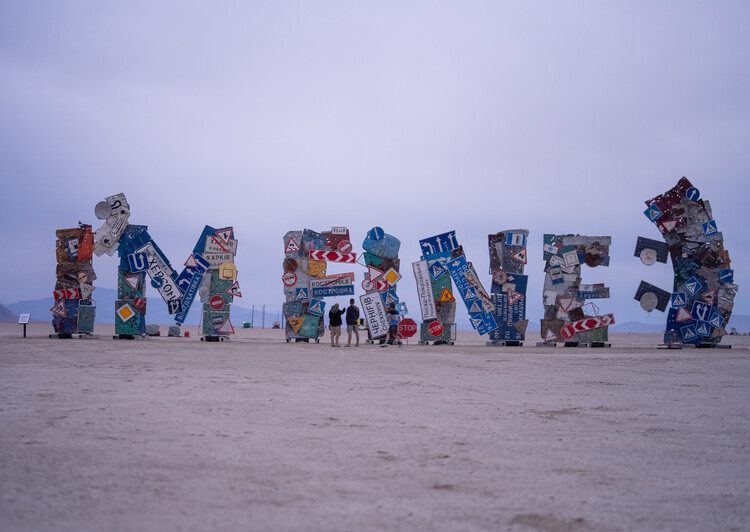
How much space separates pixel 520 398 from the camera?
9.58 m

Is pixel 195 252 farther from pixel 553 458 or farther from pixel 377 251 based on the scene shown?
pixel 553 458

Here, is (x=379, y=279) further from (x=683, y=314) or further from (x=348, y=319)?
(x=683, y=314)

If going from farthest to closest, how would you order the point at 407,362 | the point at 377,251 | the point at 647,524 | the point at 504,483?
the point at 377,251 → the point at 407,362 → the point at 504,483 → the point at 647,524

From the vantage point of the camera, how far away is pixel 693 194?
25.9 m

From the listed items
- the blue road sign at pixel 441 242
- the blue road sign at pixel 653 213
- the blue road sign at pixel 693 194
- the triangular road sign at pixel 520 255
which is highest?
the blue road sign at pixel 693 194

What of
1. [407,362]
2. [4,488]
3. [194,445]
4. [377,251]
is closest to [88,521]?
[4,488]

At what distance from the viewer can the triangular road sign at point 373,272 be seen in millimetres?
26344

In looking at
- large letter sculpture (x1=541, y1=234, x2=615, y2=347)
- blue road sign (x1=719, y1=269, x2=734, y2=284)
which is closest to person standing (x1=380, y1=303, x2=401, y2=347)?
large letter sculpture (x1=541, y1=234, x2=615, y2=347)

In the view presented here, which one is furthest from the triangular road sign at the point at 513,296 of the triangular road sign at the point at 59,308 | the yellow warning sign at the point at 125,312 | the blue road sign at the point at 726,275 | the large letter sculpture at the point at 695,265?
the triangular road sign at the point at 59,308

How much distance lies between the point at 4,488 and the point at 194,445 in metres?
1.59

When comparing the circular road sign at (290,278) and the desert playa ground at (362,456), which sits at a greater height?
the circular road sign at (290,278)

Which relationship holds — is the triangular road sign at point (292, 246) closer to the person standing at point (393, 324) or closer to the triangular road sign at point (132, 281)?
the person standing at point (393, 324)

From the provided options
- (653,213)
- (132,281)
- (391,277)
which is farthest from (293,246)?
(653,213)

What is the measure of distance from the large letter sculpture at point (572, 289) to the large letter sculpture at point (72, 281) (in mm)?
17503
